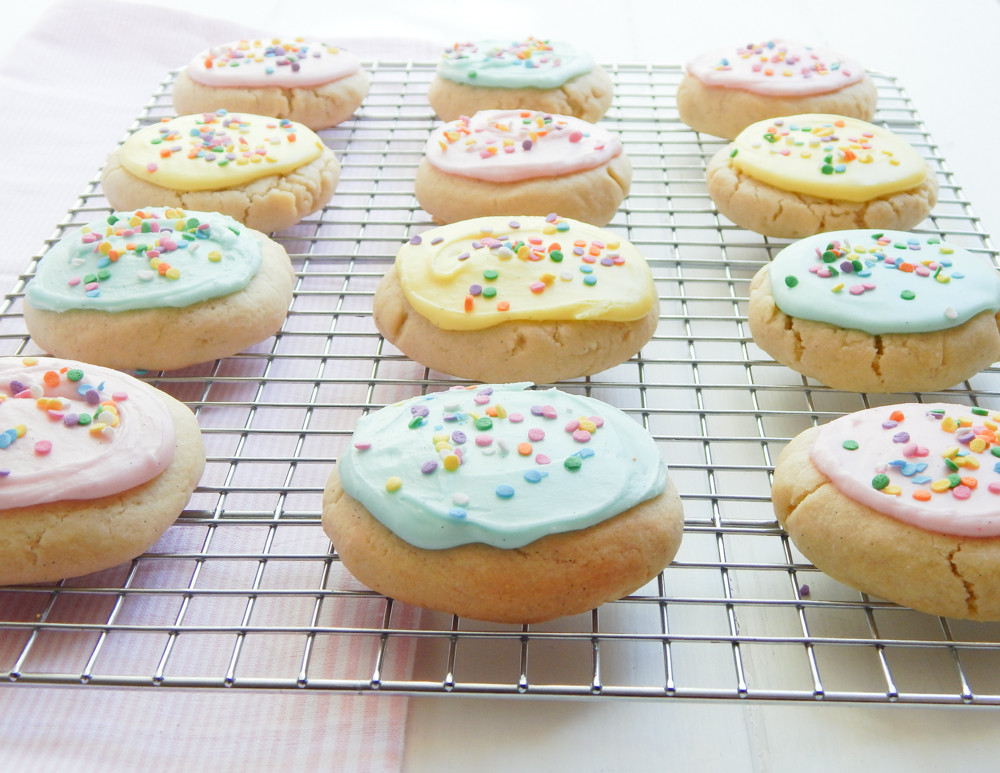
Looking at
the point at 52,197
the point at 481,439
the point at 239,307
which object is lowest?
the point at 52,197

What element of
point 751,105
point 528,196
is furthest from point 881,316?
point 751,105

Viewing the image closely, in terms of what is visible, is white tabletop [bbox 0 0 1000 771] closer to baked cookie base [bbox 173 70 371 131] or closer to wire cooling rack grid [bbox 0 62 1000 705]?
wire cooling rack grid [bbox 0 62 1000 705]

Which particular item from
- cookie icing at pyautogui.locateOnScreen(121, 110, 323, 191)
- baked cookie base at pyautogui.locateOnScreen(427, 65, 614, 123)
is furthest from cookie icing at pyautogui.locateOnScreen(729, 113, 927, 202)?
cookie icing at pyautogui.locateOnScreen(121, 110, 323, 191)

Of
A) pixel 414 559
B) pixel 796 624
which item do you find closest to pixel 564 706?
pixel 414 559

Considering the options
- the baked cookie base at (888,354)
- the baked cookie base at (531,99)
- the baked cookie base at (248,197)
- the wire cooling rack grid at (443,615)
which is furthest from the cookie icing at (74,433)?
the baked cookie base at (531,99)

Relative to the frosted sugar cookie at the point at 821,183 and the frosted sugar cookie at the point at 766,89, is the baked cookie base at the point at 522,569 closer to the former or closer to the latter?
the frosted sugar cookie at the point at 821,183

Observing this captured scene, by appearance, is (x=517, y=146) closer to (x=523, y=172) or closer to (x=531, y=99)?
(x=523, y=172)

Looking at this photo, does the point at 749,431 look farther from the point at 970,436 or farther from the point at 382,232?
the point at 382,232
